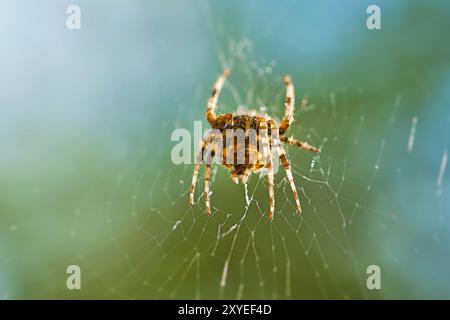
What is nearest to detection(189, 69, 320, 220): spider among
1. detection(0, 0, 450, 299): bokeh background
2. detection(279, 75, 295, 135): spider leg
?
detection(279, 75, 295, 135): spider leg

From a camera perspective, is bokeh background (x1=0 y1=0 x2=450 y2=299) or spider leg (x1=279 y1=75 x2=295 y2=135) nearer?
spider leg (x1=279 y1=75 x2=295 y2=135)

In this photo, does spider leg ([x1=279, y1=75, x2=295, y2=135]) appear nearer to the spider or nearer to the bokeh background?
the spider

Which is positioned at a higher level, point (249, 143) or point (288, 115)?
point (288, 115)

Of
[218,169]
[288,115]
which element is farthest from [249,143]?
[218,169]

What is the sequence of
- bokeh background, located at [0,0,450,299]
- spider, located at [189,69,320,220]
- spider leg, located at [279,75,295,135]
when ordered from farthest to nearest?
1. bokeh background, located at [0,0,450,299]
2. spider leg, located at [279,75,295,135]
3. spider, located at [189,69,320,220]

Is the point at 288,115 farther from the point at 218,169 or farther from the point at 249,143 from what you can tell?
the point at 218,169

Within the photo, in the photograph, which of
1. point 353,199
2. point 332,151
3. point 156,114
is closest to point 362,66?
point 332,151

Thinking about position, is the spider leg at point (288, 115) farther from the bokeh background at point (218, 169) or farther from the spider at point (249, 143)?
the bokeh background at point (218, 169)

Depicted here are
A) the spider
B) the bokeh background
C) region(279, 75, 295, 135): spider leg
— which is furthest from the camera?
the bokeh background
